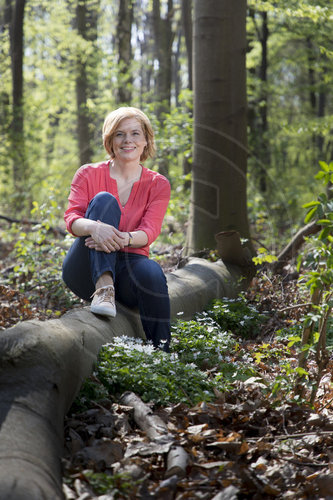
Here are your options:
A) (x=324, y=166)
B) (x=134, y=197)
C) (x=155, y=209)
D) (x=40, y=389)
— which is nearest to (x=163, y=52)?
(x=134, y=197)

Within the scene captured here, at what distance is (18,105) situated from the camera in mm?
14070

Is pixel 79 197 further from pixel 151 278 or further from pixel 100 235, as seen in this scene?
pixel 151 278

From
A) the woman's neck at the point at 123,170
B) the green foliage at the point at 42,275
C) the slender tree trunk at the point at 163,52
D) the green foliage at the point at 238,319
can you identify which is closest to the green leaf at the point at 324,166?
the woman's neck at the point at 123,170

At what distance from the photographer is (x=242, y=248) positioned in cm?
609

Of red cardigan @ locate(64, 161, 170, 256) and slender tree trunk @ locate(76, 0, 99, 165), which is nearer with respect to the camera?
red cardigan @ locate(64, 161, 170, 256)

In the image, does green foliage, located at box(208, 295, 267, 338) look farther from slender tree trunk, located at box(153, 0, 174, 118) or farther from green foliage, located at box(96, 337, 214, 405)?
slender tree trunk, located at box(153, 0, 174, 118)

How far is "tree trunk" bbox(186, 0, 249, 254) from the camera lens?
629 cm

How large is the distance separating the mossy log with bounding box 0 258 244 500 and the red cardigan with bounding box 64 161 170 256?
91cm

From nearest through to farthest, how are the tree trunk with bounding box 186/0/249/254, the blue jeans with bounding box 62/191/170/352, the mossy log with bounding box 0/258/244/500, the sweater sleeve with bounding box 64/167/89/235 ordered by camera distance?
the mossy log with bounding box 0/258/244/500
the blue jeans with bounding box 62/191/170/352
the sweater sleeve with bounding box 64/167/89/235
the tree trunk with bounding box 186/0/249/254

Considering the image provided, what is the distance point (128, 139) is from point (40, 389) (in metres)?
2.53

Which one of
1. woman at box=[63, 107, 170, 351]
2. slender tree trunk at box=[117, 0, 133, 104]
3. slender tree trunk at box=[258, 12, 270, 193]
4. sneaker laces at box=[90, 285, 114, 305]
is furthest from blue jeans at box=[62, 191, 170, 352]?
slender tree trunk at box=[117, 0, 133, 104]

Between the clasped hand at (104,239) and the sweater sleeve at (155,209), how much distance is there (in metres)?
0.43

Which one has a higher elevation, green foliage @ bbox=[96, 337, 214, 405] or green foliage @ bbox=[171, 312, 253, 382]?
green foliage @ bbox=[96, 337, 214, 405]

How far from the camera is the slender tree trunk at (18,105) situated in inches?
518
